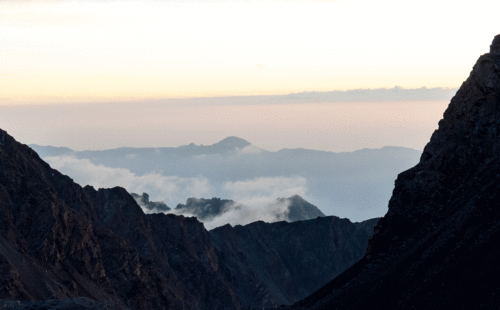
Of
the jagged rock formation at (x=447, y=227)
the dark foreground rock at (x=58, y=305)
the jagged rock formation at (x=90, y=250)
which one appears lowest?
the jagged rock formation at (x=90, y=250)

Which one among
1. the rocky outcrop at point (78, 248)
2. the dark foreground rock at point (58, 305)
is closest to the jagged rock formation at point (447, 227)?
the dark foreground rock at point (58, 305)

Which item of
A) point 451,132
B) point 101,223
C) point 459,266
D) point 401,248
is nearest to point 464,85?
point 451,132

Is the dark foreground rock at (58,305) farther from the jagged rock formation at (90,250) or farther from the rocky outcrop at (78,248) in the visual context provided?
the rocky outcrop at (78,248)

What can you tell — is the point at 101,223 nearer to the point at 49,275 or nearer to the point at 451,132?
the point at 49,275

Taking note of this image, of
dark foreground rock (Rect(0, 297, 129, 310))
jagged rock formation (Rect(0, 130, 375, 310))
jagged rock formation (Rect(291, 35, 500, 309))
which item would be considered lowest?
jagged rock formation (Rect(0, 130, 375, 310))

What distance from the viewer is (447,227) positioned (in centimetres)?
5828

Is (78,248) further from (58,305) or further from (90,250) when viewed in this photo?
(58,305)

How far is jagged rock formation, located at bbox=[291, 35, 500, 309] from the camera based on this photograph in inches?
1769

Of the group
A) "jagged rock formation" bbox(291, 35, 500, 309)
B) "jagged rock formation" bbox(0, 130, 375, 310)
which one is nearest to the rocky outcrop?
"jagged rock formation" bbox(0, 130, 375, 310)

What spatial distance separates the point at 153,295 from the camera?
133875 millimetres

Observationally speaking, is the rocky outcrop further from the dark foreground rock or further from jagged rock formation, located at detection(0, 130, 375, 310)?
the dark foreground rock

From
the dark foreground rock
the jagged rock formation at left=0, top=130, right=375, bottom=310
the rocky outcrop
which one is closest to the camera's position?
the dark foreground rock

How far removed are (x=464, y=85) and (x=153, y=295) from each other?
86739mm

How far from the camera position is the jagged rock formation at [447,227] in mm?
44944
